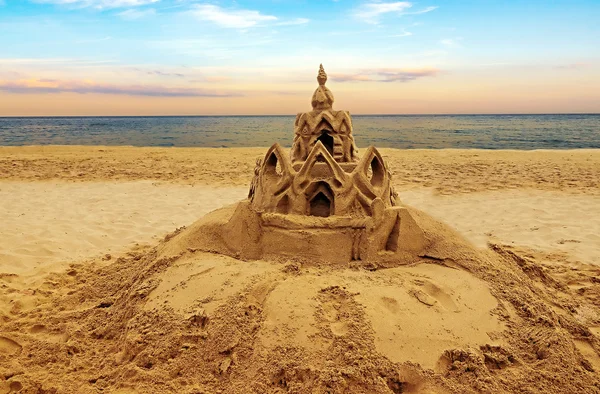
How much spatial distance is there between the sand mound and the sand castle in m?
0.08

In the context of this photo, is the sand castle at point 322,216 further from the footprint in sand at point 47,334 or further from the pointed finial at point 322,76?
the footprint in sand at point 47,334

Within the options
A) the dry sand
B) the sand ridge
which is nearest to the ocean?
the sand ridge

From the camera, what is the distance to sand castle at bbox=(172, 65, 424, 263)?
3150 mm

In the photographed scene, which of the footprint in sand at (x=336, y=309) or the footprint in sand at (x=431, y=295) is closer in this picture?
the footprint in sand at (x=336, y=309)

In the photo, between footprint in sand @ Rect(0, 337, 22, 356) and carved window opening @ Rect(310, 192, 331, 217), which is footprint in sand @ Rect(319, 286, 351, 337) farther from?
footprint in sand @ Rect(0, 337, 22, 356)

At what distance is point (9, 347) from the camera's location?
9.56 feet

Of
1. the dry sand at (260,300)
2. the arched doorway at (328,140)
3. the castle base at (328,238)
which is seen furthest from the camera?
the arched doorway at (328,140)

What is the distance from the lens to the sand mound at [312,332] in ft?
7.43

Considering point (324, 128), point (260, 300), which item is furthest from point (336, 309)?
A: point (324, 128)

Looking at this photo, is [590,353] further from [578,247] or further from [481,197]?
[481,197]

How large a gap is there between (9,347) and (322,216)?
7.73 feet

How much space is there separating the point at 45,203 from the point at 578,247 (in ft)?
27.1

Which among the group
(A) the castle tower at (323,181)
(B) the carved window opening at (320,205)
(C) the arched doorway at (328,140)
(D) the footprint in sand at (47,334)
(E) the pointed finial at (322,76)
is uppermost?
→ (E) the pointed finial at (322,76)

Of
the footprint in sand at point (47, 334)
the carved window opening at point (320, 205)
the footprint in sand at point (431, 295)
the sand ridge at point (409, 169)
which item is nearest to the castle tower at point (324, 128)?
Answer: the carved window opening at point (320, 205)
